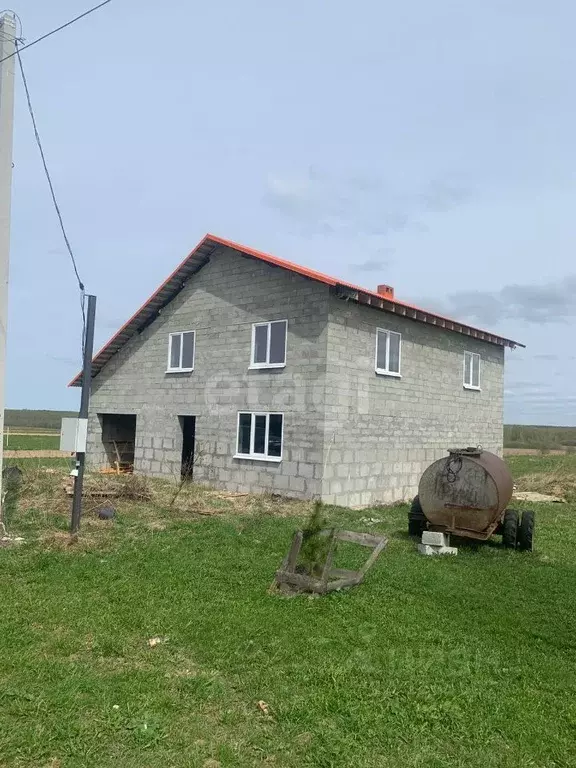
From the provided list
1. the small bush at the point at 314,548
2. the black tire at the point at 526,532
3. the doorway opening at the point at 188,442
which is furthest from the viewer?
the doorway opening at the point at 188,442

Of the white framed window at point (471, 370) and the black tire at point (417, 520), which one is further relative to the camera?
the white framed window at point (471, 370)

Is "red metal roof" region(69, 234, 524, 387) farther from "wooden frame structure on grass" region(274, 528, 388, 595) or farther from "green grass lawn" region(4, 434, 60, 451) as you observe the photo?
"green grass lawn" region(4, 434, 60, 451)

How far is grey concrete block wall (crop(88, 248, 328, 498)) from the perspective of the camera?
16125mm

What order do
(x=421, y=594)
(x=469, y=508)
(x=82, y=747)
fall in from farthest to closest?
(x=469, y=508) < (x=421, y=594) < (x=82, y=747)

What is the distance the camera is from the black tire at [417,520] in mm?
12008

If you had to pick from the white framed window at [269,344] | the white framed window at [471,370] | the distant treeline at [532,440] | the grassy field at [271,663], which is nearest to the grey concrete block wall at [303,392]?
the white framed window at [269,344]

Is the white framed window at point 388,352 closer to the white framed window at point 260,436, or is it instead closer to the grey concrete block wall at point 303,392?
the grey concrete block wall at point 303,392

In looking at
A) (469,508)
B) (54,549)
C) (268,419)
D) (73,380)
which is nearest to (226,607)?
(54,549)

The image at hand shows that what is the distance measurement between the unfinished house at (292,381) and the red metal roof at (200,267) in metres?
0.05

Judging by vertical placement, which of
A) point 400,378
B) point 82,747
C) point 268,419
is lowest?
point 82,747

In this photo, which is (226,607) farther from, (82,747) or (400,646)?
(82,747)

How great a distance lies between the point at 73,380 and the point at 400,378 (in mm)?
13381

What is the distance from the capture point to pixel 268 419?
56.1 feet

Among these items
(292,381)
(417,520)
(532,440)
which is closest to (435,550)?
(417,520)
